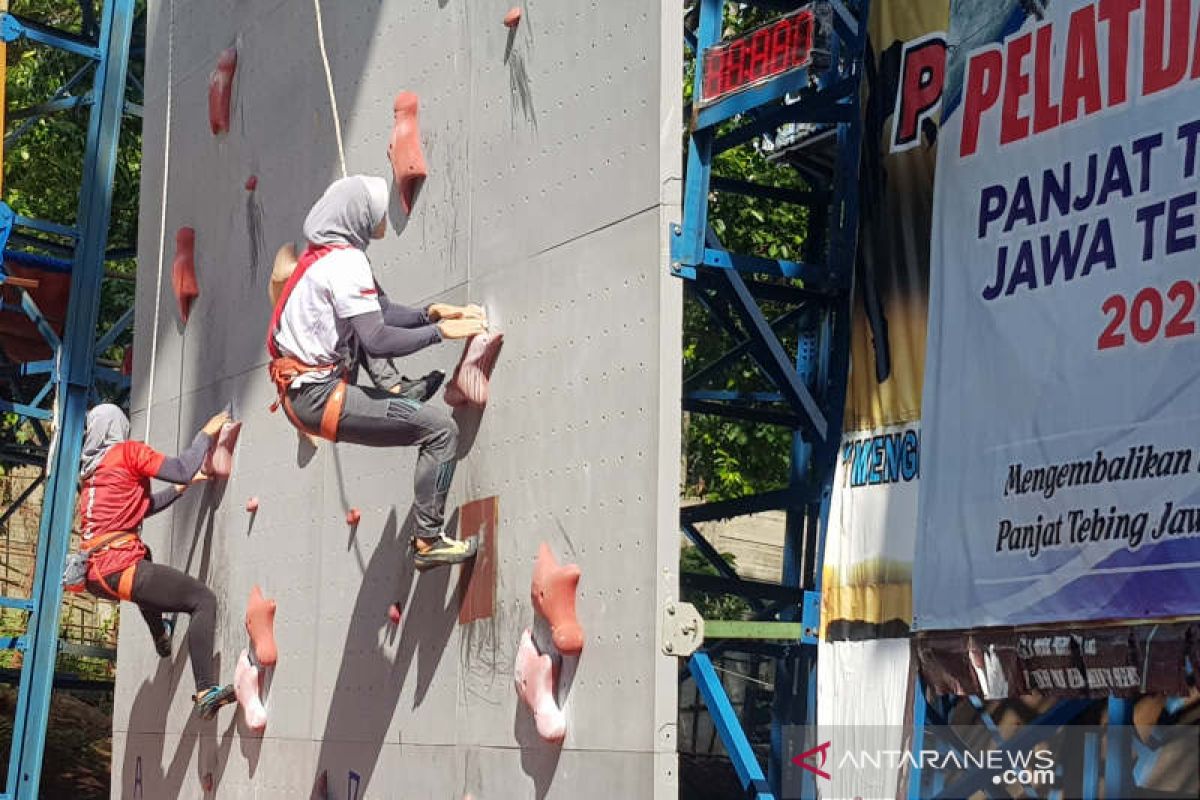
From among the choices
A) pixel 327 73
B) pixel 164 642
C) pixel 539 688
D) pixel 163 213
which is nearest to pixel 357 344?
pixel 539 688

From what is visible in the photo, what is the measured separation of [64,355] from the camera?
14828 millimetres

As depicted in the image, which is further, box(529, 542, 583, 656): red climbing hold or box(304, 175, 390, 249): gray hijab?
box(304, 175, 390, 249): gray hijab

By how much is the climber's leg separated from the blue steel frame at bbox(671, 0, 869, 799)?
296 cm

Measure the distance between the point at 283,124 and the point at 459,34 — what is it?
93.9 inches

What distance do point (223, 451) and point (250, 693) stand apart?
1753mm

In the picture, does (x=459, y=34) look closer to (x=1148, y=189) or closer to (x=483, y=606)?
(x=483, y=606)

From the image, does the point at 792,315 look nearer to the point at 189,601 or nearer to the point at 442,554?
the point at 442,554

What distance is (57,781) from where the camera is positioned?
19312 mm

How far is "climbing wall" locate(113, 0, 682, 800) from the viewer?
7.84 meters

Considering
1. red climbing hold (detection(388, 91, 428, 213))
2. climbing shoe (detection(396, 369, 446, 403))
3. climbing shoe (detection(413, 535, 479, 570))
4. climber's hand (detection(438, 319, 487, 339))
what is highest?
red climbing hold (detection(388, 91, 428, 213))

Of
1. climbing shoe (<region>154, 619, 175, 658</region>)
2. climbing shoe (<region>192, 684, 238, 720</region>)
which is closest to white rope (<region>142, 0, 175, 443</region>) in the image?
climbing shoe (<region>154, 619, 175, 658</region>)

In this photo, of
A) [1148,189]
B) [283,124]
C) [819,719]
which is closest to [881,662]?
[819,719]

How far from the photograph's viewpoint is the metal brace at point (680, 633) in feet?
24.6

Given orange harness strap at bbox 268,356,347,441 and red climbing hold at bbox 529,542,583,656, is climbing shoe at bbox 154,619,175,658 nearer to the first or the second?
orange harness strap at bbox 268,356,347,441
